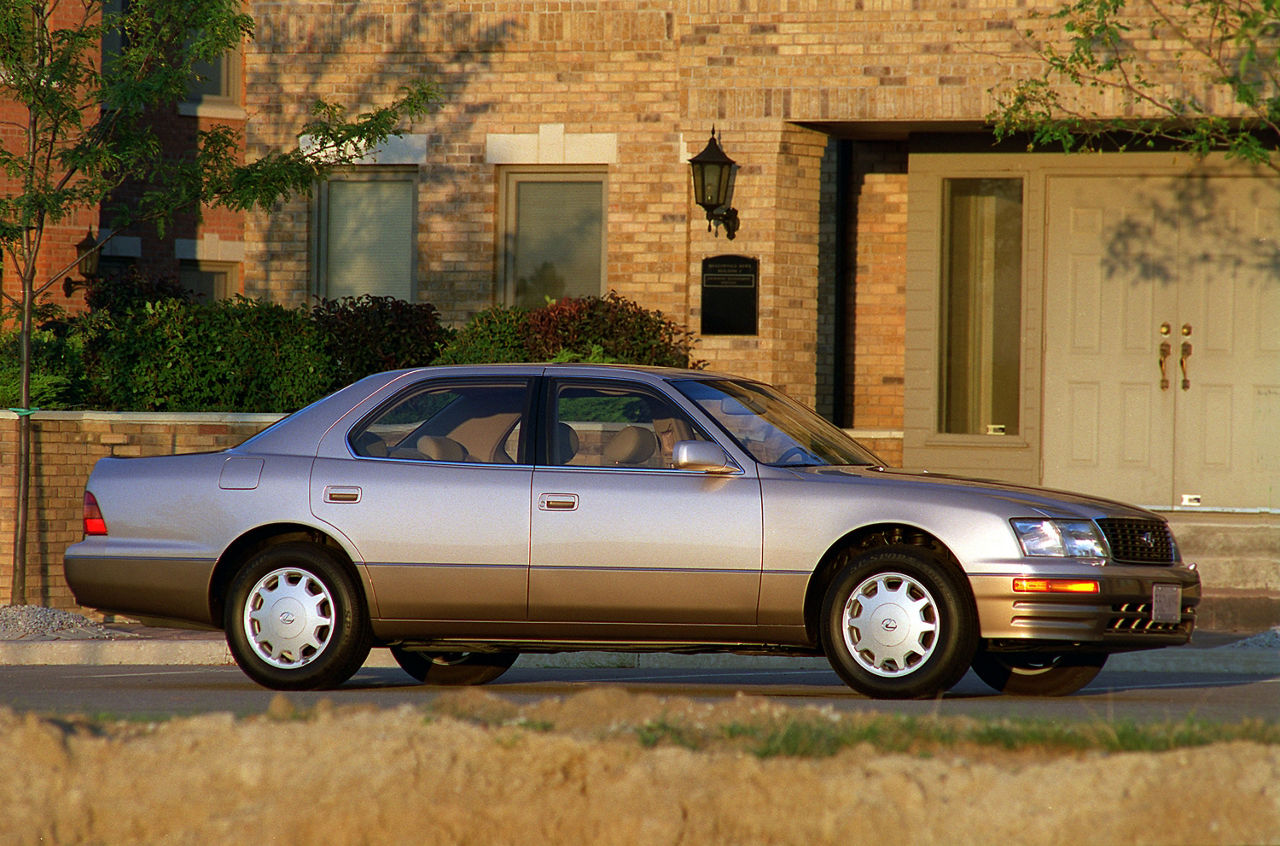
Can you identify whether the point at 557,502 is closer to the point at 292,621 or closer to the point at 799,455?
the point at 799,455

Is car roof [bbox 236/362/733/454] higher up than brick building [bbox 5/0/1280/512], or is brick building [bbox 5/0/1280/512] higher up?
brick building [bbox 5/0/1280/512]

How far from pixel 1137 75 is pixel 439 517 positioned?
7.97 m

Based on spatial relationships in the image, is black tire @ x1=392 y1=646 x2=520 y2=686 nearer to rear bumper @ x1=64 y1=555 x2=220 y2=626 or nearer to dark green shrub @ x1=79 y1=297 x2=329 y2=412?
rear bumper @ x1=64 y1=555 x2=220 y2=626

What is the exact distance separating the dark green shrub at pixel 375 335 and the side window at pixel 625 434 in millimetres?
6420

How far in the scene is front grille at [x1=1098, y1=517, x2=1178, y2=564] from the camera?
761 centimetres

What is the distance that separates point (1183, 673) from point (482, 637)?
15.5 feet

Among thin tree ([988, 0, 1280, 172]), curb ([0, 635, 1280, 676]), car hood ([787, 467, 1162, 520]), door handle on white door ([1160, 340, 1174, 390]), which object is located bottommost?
curb ([0, 635, 1280, 676])

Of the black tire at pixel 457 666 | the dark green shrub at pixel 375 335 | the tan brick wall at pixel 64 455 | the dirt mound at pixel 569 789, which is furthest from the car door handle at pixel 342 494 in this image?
the dark green shrub at pixel 375 335

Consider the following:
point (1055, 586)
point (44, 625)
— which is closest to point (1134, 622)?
point (1055, 586)

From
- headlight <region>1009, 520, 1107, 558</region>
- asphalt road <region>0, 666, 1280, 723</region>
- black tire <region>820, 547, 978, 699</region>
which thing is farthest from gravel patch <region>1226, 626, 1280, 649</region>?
black tire <region>820, 547, 978, 699</region>

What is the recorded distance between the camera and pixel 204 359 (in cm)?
1385

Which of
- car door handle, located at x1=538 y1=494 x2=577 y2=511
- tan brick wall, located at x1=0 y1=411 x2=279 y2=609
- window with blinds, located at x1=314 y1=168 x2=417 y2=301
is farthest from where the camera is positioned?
window with blinds, located at x1=314 y1=168 x2=417 y2=301

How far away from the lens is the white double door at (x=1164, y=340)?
47.5 ft

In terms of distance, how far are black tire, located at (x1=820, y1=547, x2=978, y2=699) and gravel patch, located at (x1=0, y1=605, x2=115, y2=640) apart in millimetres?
5975
